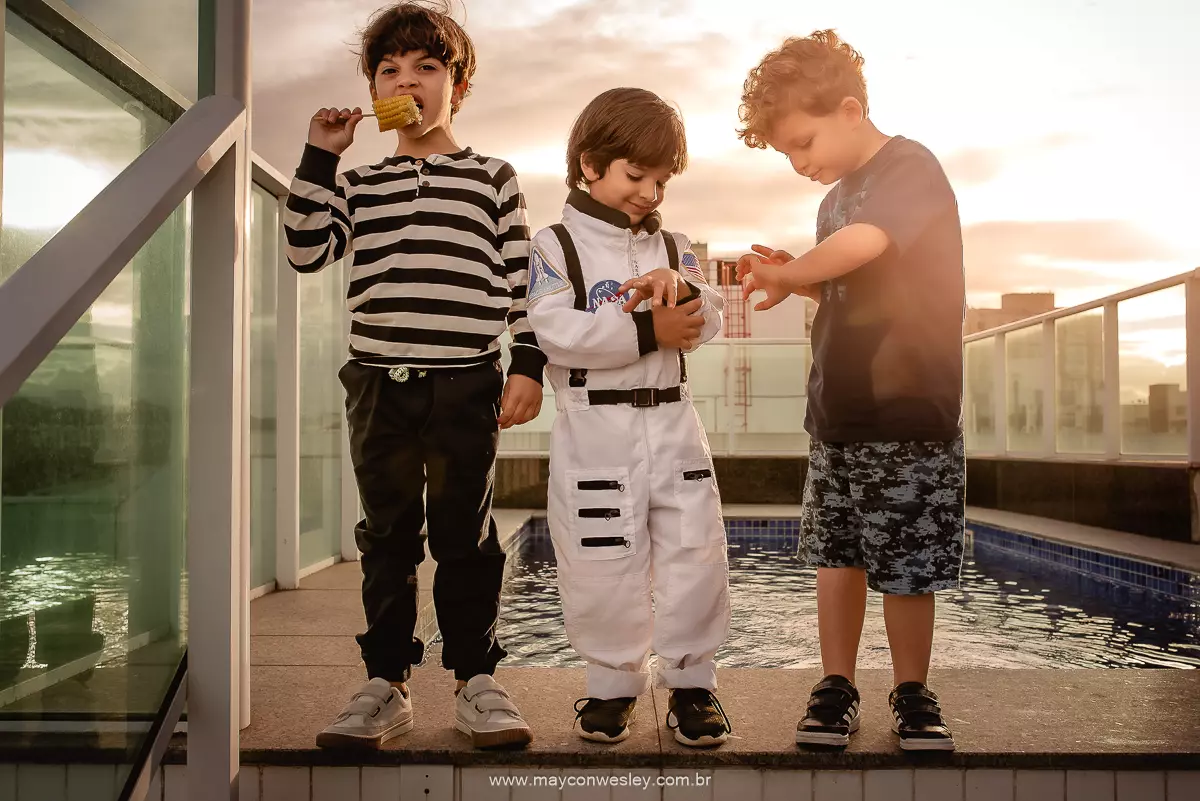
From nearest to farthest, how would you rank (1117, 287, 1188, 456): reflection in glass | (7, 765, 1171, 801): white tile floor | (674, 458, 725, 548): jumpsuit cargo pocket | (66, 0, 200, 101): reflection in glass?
(66, 0, 200, 101): reflection in glass
(7, 765, 1171, 801): white tile floor
(674, 458, 725, 548): jumpsuit cargo pocket
(1117, 287, 1188, 456): reflection in glass

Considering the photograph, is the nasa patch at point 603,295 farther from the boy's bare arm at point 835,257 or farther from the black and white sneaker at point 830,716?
the black and white sneaker at point 830,716

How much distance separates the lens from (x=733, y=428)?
9.23 m

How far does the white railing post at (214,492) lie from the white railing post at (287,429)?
96.1 inches

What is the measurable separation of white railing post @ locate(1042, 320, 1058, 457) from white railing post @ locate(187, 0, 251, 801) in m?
7.16

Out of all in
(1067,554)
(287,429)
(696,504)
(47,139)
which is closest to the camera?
(47,139)

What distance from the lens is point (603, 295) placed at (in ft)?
5.99

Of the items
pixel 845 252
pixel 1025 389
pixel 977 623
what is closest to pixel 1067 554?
pixel 977 623

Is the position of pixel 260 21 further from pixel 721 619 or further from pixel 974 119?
pixel 974 119

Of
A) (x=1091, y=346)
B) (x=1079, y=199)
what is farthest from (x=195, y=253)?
(x=1079, y=199)

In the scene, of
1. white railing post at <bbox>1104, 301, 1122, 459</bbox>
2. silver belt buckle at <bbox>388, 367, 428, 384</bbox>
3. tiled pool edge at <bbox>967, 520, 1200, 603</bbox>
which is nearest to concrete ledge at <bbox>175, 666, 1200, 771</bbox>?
silver belt buckle at <bbox>388, 367, 428, 384</bbox>

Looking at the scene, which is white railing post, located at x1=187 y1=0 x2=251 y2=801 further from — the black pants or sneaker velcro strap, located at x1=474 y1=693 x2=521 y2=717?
sneaker velcro strap, located at x1=474 y1=693 x2=521 y2=717

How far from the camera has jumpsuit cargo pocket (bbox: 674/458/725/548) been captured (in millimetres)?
1756

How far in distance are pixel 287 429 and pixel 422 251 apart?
7.74 feet

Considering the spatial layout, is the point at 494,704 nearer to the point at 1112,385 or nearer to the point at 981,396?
the point at 1112,385
